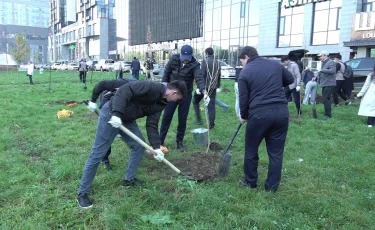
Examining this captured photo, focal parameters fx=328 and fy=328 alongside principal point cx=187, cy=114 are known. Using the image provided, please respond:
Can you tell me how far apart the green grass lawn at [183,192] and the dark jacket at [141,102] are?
77 cm

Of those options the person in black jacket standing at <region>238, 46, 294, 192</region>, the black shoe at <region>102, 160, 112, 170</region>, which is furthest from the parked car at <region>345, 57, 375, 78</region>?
the black shoe at <region>102, 160, 112, 170</region>

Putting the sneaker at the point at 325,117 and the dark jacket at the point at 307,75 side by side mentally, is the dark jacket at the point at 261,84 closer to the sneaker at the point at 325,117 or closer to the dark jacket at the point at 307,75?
the sneaker at the point at 325,117

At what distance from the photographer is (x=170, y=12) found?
161 ft

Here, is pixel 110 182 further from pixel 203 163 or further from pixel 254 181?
pixel 254 181

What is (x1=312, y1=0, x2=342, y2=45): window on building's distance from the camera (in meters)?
23.8

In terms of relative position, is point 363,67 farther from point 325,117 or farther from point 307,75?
point 325,117

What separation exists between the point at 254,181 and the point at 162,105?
1.48 meters

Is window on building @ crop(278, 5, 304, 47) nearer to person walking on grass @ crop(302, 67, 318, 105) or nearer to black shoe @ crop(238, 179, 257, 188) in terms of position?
person walking on grass @ crop(302, 67, 318, 105)

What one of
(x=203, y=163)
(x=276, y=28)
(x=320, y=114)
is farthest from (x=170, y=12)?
(x=203, y=163)

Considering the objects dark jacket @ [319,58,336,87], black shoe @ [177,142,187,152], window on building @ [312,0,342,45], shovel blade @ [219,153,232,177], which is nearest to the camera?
shovel blade @ [219,153,232,177]

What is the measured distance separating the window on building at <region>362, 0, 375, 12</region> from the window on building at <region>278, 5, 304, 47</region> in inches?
185

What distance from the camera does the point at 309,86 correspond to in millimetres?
10125

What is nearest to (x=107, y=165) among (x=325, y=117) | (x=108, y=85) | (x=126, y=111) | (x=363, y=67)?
(x=108, y=85)

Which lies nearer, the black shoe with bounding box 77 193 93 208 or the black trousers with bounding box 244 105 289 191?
the black shoe with bounding box 77 193 93 208
